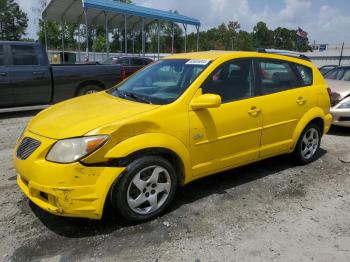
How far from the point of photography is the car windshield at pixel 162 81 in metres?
3.91

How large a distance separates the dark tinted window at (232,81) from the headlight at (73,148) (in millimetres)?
1342

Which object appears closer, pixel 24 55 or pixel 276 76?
pixel 276 76

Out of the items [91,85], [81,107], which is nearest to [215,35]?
[91,85]

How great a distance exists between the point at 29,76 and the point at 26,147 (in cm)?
583

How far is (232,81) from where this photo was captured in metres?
4.27

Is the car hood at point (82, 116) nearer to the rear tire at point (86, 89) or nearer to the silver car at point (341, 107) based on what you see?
the silver car at point (341, 107)

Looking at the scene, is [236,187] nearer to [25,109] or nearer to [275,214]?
[275,214]

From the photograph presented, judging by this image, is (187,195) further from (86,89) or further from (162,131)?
(86,89)

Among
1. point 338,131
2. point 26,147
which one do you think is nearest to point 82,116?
point 26,147

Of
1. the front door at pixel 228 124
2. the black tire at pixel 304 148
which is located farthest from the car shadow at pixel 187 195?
the front door at pixel 228 124

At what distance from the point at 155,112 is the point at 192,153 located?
607 millimetres

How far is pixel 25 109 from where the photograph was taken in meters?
10.2

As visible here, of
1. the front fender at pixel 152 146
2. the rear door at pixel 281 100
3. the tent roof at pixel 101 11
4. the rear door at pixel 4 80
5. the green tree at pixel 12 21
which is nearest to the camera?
the front fender at pixel 152 146

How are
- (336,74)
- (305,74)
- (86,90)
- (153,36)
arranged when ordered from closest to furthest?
(305,74) < (336,74) < (86,90) < (153,36)
